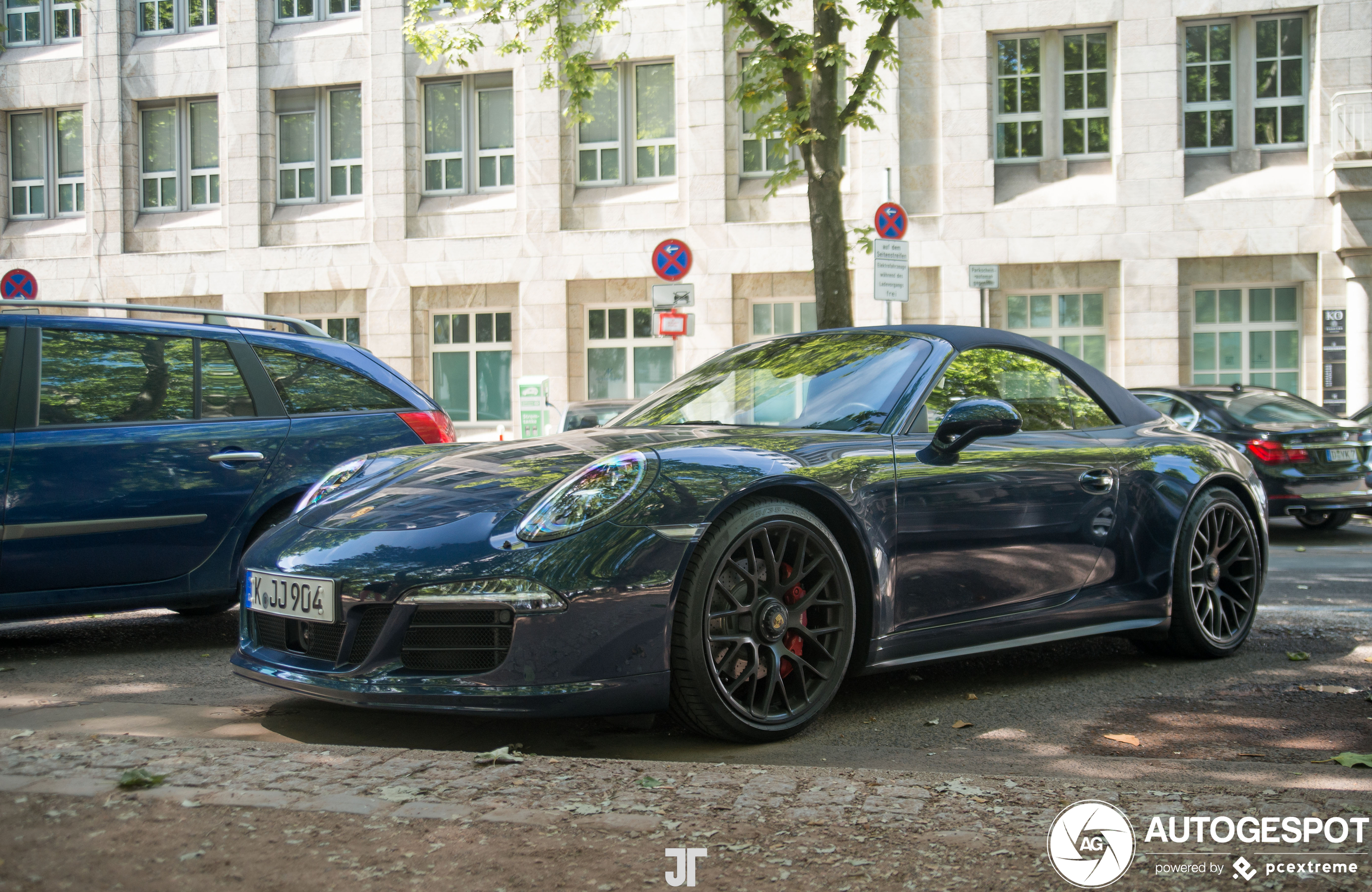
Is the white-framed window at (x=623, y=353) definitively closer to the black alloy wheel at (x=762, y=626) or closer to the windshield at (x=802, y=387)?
the windshield at (x=802, y=387)

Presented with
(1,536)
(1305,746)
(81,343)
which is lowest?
(1305,746)

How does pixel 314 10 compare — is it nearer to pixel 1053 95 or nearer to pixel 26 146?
pixel 26 146

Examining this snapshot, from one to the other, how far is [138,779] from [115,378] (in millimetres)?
3153

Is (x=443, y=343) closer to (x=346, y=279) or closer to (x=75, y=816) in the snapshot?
(x=346, y=279)

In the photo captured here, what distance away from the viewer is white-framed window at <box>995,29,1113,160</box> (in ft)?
69.8

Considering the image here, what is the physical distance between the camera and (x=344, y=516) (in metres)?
4.08

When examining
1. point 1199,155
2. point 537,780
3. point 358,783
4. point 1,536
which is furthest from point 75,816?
point 1199,155

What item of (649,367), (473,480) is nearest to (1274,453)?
(473,480)

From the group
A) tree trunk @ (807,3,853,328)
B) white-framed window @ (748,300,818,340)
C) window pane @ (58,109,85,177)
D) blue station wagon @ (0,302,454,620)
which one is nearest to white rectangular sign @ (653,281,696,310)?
tree trunk @ (807,3,853,328)

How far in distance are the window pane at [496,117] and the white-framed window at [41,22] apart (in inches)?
340

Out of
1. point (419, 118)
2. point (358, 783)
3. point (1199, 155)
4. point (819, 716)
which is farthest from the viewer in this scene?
point (419, 118)

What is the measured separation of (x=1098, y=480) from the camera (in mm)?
5008

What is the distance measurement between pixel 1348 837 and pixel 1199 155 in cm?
2046

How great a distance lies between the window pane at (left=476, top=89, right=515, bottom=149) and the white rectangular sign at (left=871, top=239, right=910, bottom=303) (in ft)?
38.7
